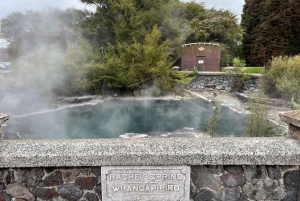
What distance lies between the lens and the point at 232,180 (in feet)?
5.42

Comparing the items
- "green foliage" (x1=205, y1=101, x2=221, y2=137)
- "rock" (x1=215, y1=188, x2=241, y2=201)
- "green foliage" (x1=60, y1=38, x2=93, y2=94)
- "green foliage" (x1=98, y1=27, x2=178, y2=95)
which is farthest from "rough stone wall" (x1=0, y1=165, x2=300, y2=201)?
"green foliage" (x1=98, y1=27, x2=178, y2=95)

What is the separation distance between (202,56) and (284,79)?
7.91m

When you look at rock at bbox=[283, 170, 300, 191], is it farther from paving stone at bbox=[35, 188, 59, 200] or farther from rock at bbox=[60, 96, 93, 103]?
rock at bbox=[60, 96, 93, 103]

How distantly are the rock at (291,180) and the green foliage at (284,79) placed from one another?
28.1 ft

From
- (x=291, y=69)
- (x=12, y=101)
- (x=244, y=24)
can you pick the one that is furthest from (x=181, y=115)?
(x=244, y=24)

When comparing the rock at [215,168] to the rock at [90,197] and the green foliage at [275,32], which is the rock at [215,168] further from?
the green foliage at [275,32]

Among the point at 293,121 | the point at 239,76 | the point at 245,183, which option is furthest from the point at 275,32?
the point at 245,183

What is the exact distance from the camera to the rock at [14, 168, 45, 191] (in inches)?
63.5

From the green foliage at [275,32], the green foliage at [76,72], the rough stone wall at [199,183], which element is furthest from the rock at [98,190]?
the green foliage at [275,32]

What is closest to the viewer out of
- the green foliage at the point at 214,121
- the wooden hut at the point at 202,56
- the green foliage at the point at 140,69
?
the green foliage at the point at 214,121

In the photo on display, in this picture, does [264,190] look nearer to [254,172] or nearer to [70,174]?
[254,172]

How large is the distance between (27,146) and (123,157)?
0.63m

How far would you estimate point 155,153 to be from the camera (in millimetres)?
1580

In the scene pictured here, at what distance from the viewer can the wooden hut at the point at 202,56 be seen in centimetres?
1709
